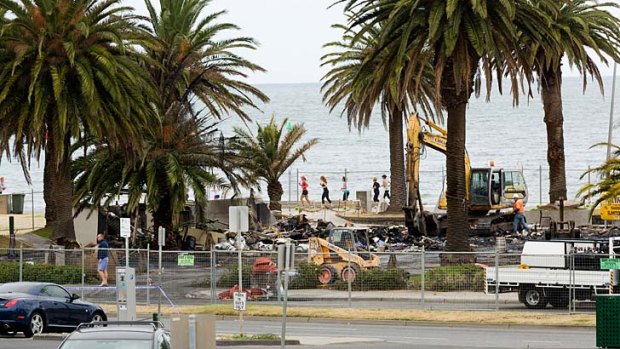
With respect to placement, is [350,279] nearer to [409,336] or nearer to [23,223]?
[409,336]

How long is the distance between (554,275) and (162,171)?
62.2 feet

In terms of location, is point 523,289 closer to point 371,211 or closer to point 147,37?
point 147,37

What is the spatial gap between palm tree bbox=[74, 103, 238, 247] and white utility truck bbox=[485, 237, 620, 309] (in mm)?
15809

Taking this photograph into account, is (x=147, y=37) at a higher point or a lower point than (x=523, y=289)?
higher

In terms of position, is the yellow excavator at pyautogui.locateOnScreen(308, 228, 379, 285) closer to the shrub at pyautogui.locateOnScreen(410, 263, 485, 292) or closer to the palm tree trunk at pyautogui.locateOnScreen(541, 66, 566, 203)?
the shrub at pyautogui.locateOnScreen(410, 263, 485, 292)

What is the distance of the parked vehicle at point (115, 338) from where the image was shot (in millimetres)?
16047

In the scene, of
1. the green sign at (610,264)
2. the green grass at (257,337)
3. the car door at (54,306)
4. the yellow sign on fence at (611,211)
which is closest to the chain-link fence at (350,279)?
the green sign at (610,264)

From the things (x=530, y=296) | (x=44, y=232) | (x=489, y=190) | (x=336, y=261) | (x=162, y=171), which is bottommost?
(x=530, y=296)

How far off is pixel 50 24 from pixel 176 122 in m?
9.14

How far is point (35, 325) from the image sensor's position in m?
30.6

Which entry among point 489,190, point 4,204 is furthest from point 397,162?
point 4,204

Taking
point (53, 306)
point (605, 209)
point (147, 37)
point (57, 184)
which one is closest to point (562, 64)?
point (605, 209)

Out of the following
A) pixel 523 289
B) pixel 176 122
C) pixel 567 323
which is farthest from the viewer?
pixel 176 122

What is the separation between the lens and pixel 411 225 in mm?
56656
